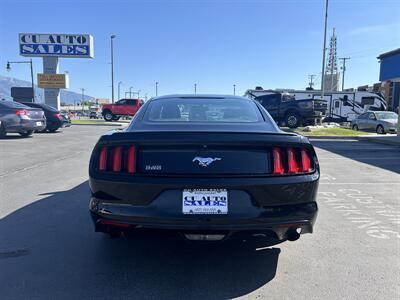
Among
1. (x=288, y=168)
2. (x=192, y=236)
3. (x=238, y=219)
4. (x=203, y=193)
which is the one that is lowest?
(x=192, y=236)

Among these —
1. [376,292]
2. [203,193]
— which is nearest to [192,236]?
[203,193]

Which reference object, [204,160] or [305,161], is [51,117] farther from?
[305,161]

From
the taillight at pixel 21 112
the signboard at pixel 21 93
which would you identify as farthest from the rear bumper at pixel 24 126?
the signboard at pixel 21 93

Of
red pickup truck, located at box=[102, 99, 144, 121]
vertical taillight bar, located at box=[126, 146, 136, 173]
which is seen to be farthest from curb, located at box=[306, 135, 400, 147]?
red pickup truck, located at box=[102, 99, 144, 121]

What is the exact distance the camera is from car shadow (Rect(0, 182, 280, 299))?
2.59 meters

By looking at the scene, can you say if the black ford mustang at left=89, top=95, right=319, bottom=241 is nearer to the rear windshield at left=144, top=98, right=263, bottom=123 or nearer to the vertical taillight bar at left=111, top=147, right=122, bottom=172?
the vertical taillight bar at left=111, top=147, right=122, bottom=172

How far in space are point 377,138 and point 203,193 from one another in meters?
14.8

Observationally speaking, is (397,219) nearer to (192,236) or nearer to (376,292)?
(376,292)

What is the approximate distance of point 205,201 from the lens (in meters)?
2.52

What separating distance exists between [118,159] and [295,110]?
53.0 ft

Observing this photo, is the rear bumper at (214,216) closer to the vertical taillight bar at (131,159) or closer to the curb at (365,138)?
the vertical taillight bar at (131,159)

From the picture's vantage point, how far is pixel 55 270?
2.88 metres

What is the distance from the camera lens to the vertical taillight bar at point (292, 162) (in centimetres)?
264

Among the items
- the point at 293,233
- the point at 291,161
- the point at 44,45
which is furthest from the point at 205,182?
the point at 44,45
